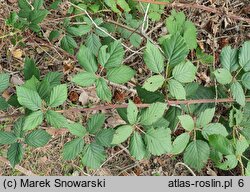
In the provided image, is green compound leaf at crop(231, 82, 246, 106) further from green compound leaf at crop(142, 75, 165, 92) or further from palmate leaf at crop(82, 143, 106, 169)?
palmate leaf at crop(82, 143, 106, 169)

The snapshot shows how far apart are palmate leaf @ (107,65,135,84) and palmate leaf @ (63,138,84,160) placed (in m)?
0.25

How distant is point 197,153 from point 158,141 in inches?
7.4

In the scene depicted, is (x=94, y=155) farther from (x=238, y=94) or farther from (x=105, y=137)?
(x=238, y=94)

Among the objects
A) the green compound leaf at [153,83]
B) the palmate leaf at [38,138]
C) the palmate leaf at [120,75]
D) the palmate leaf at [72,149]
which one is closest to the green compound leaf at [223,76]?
the green compound leaf at [153,83]

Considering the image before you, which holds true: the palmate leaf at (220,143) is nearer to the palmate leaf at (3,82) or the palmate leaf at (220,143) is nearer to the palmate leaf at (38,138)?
the palmate leaf at (38,138)

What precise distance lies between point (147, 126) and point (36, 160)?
1.24m

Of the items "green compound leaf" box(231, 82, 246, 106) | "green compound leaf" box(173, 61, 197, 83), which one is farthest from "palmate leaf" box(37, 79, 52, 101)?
"green compound leaf" box(231, 82, 246, 106)

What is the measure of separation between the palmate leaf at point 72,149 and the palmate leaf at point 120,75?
0.25m

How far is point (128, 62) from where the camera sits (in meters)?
2.36

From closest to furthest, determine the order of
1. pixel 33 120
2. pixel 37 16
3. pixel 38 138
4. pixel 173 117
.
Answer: pixel 33 120 < pixel 38 138 < pixel 173 117 < pixel 37 16

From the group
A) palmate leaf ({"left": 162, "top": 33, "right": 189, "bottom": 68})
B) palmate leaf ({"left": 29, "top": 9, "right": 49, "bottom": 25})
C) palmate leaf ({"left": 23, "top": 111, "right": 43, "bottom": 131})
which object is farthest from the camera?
palmate leaf ({"left": 29, "top": 9, "right": 49, "bottom": 25})

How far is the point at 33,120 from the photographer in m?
1.20

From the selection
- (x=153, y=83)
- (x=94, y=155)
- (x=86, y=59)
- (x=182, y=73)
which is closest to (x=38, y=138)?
(x=94, y=155)

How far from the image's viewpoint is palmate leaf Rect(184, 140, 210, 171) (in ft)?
4.41
